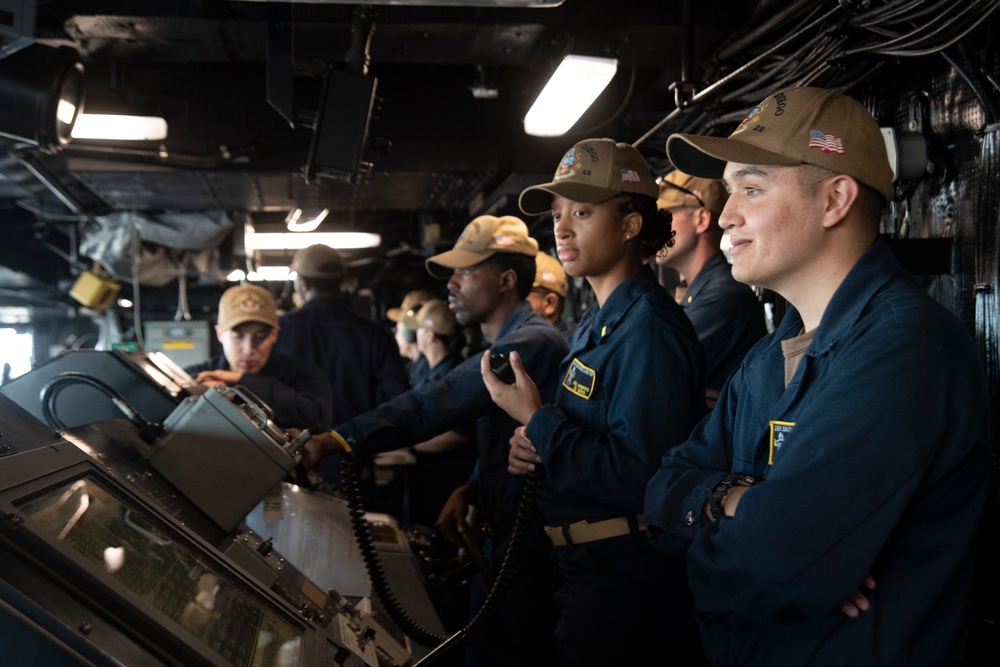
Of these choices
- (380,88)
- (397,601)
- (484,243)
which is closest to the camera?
(397,601)

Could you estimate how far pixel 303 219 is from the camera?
6207 millimetres

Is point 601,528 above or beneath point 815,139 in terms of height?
beneath

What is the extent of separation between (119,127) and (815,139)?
346cm

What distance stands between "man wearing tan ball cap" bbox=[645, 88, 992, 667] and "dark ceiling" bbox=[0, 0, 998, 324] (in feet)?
3.60

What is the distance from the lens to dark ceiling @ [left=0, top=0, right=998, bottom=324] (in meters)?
3.05

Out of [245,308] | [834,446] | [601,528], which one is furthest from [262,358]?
[834,446]

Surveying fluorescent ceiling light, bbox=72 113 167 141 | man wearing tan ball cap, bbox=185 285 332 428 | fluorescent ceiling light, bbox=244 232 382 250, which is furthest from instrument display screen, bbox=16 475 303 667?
fluorescent ceiling light, bbox=244 232 382 250

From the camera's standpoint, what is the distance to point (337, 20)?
312 centimetres

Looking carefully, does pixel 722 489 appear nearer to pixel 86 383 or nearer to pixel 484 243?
pixel 86 383

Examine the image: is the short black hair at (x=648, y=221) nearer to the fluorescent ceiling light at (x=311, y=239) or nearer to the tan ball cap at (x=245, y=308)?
the tan ball cap at (x=245, y=308)

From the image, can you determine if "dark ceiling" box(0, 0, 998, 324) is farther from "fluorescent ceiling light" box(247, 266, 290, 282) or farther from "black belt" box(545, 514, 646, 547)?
"fluorescent ceiling light" box(247, 266, 290, 282)

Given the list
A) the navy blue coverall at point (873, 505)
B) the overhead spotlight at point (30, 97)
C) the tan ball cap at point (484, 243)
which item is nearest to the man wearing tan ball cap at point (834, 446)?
the navy blue coverall at point (873, 505)

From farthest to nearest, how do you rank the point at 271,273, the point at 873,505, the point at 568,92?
the point at 271,273 < the point at 568,92 < the point at 873,505

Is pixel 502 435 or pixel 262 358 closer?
pixel 502 435
